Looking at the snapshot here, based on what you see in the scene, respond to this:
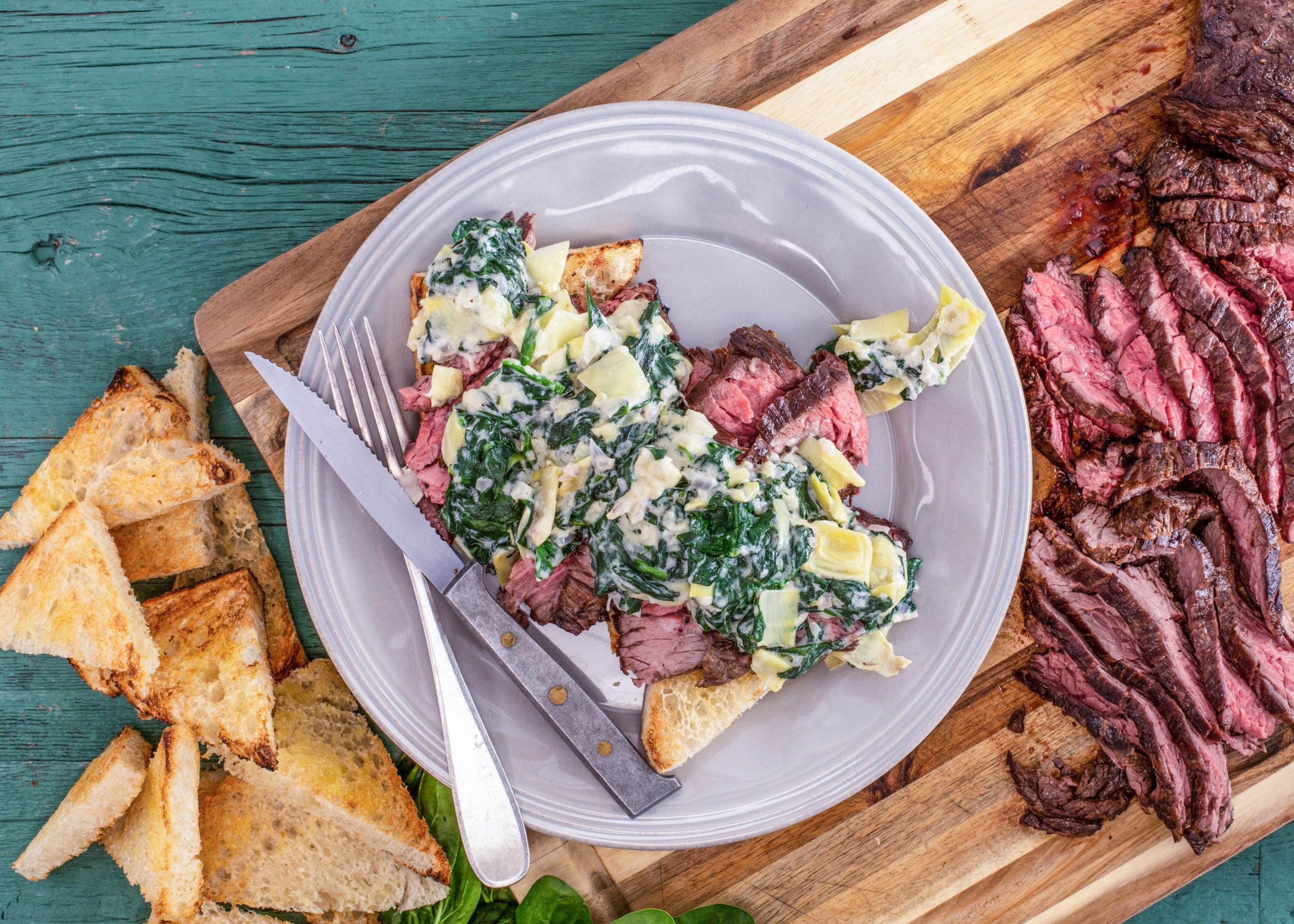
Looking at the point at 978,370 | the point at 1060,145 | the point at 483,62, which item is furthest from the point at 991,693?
the point at 483,62

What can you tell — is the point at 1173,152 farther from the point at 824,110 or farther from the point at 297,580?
the point at 297,580

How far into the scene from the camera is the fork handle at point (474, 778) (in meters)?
2.80

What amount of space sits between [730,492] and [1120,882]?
2.41 metres

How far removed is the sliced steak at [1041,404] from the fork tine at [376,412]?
2.41m

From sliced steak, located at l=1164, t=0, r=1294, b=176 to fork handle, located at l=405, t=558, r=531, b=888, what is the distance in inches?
136

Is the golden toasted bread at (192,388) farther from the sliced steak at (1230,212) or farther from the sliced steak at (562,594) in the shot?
the sliced steak at (1230,212)

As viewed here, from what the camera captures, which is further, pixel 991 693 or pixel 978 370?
pixel 991 693

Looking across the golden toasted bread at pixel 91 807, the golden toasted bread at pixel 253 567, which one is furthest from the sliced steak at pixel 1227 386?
the golden toasted bread at pixel 91 807

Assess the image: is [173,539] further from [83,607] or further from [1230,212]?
[1230,212]

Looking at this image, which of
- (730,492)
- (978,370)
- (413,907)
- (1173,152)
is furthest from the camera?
(413,907)

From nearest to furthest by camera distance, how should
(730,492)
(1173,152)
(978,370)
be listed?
(730,492)
(978,370)
(1173,152)

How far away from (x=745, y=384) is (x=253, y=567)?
7.17ft

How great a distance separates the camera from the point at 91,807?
3.15 m

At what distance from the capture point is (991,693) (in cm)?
329
